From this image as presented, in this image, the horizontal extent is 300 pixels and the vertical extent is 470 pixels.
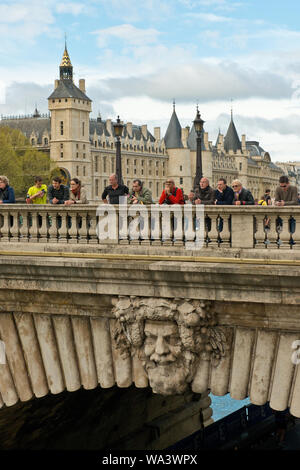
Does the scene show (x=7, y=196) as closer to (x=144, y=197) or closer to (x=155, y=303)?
(x=144, y=197)

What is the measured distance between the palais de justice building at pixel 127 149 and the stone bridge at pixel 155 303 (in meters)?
105

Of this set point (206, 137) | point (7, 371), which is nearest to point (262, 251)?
point (7, 371)

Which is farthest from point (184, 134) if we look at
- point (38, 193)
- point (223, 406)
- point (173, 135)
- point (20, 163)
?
point (38, 193)

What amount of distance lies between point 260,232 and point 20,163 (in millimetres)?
86737

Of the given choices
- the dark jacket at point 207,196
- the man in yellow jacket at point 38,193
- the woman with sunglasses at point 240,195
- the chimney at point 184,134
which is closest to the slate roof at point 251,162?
the chimney at point 184,134

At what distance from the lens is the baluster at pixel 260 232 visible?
1048 cm

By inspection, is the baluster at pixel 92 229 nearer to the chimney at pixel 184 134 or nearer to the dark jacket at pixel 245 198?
the dark jacket at pixel 245 198

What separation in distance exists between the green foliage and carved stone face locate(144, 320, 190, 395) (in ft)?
250

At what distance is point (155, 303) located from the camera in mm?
10766

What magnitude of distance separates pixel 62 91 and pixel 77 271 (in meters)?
122

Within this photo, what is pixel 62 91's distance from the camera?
427 feet

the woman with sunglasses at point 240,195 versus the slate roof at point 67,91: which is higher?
the slate roof at point 67,91

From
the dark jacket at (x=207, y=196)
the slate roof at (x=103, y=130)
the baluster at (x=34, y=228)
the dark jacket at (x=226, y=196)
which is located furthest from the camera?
the slate roof at (x=103, y=130)
